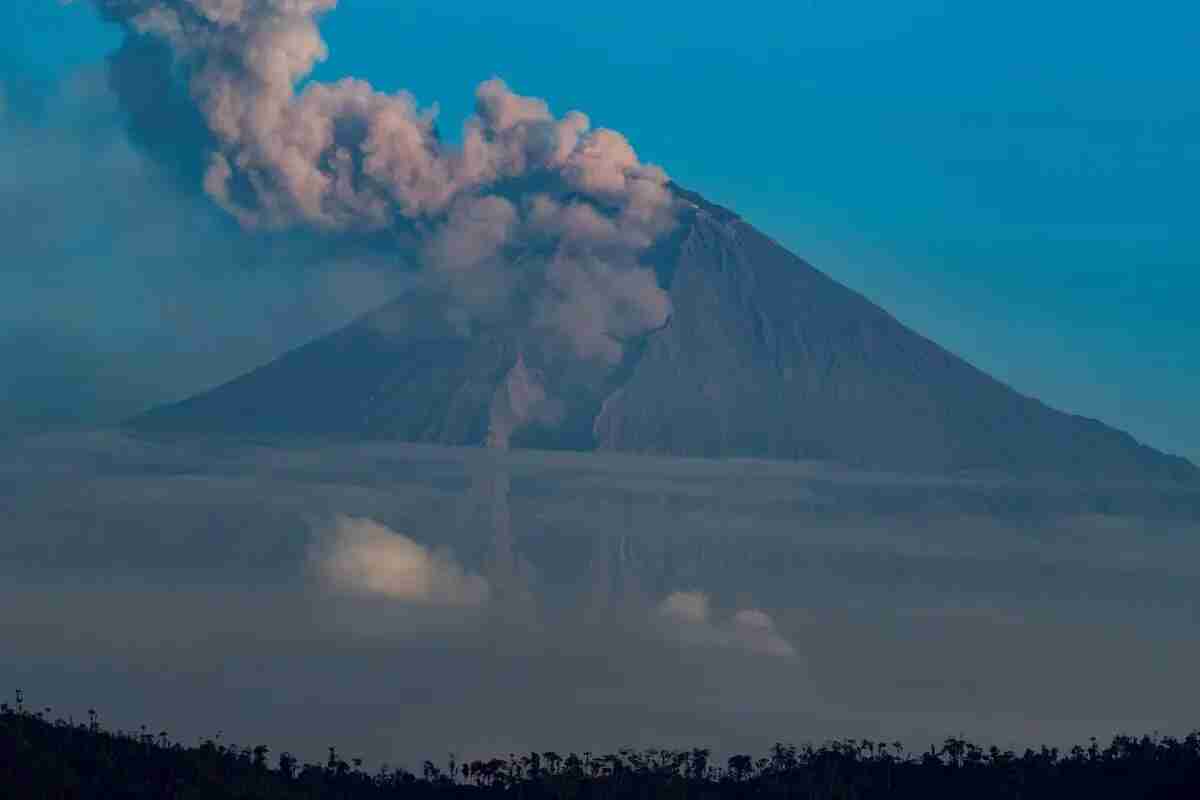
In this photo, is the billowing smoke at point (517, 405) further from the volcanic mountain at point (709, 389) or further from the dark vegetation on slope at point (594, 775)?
the dark vegetation on slope at point (594, 775)

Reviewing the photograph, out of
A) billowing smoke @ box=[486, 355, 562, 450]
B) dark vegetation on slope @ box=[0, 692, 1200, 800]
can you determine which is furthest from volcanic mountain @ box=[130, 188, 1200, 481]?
dark vegetation on slope @ box=[0, 692, 1200, 800]

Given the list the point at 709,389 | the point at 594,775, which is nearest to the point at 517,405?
the point at 709,389

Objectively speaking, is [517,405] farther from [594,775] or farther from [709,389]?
[594,775]

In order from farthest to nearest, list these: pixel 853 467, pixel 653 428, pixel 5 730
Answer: pixel 853 467 → pixel 653 428 → pixel 5 730

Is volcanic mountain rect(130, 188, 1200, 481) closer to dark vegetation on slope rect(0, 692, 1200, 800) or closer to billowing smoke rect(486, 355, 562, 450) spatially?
billowing smoke rect(486, 355, 562, 450)

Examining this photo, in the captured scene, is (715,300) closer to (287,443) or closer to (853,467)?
(853,467)

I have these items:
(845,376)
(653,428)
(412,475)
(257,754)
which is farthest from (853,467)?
(257,754)
